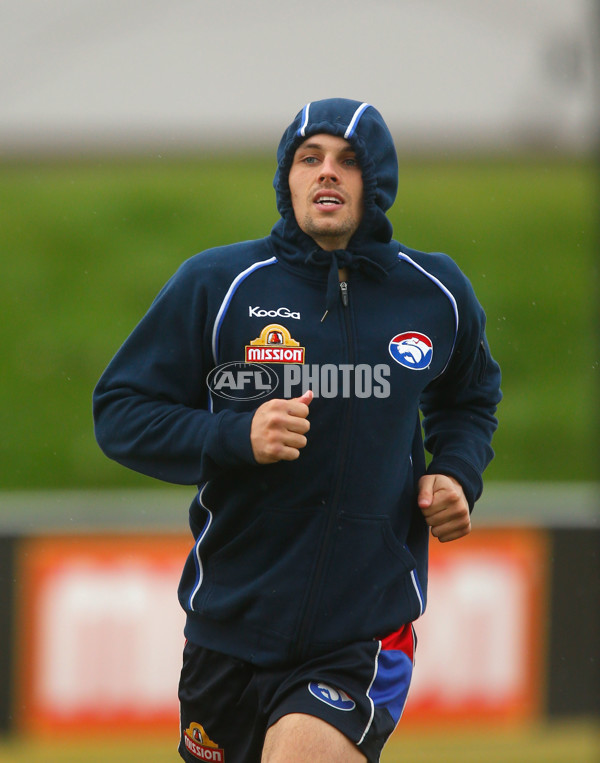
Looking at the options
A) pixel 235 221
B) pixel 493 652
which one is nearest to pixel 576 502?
pixel 493 652

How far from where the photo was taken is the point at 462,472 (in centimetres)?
285

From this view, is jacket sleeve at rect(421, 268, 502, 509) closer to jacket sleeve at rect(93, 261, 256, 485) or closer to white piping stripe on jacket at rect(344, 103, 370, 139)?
white piping stripe on jacket at rect(344, 103, 370, 139)

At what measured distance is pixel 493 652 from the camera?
7344mm

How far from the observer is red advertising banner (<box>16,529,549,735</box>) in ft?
23.0

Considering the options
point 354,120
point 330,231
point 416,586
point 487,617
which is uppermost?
point 354,120

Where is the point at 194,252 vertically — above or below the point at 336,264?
above

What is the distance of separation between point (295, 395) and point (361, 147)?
1.81 ft

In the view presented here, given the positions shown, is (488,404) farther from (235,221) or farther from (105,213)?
(105,213)

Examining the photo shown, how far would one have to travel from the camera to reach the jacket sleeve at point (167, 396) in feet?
8.50

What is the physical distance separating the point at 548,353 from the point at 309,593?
13.0 meters

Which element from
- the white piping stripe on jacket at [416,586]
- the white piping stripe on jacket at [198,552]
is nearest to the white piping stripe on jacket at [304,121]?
the white piping stripe on jacket at [198,552]

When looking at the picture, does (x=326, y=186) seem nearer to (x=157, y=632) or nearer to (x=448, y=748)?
(x=157, y=632)

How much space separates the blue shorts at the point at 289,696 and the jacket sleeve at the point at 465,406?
0.39 m

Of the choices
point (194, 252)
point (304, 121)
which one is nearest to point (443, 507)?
point (304, 121)
